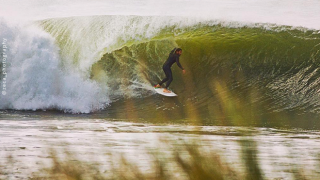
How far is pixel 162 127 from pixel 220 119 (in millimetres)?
1802

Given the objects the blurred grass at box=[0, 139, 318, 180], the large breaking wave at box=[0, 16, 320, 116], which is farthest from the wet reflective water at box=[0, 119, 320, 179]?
the large breaking wave at box=[0, 16, 320, 116]

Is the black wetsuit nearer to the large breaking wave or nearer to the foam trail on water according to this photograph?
the large breaking wave

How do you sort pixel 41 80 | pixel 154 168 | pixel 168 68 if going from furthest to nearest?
pixel 41 80, pixel 168 68, pixel 154 168

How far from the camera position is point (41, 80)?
1159 centimetres

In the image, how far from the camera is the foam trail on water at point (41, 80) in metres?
10.8

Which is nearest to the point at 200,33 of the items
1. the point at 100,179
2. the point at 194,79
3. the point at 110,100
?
the point at 194,79

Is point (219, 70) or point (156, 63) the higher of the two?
point (156, 63)

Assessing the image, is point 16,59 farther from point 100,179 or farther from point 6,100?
point 100,179

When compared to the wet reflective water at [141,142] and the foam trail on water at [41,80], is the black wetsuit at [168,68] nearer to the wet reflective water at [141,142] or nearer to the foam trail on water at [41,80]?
the wet reflective water at [141,142]

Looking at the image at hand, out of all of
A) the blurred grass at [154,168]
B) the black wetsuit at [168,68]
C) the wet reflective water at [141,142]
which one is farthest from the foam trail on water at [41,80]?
the blurred grass at [154,168]

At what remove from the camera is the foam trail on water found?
1084cm

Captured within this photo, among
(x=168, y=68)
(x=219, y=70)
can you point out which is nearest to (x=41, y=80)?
(x=168, y=68)

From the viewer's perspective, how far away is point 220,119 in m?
9.61

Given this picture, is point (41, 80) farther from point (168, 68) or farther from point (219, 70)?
point (219, 70)
